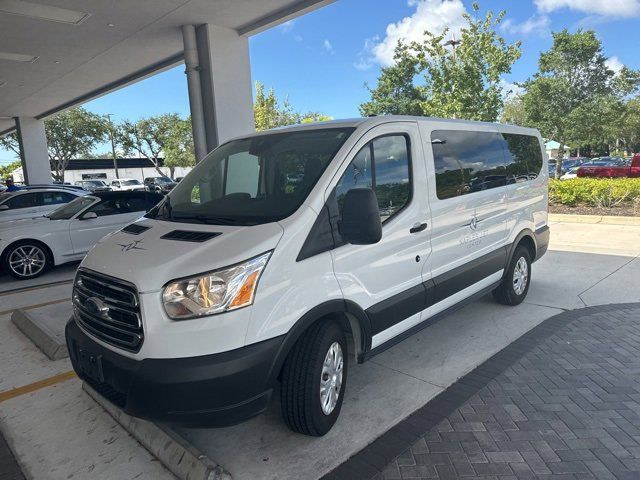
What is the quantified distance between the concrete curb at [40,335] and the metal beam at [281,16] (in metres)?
6.80

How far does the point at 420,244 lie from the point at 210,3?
6.93 meters

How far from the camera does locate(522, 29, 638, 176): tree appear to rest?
63.1 feet

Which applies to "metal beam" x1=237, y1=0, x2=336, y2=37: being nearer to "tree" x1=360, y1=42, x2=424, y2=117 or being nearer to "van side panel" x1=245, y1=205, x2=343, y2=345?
"van side panel" x1=245, y1=205, x2=343, y2=345

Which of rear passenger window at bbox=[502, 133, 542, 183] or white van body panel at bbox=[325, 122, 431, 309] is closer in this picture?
white van body panel at bbox=[325, 122, 431, 309]

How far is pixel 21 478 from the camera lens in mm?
2670

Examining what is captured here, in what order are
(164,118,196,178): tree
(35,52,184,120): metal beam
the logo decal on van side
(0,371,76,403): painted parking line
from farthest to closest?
(164,118,196,178): tree < (35,52,184,120): metal beam < the logo decal on van side < (0,371,76,403): painted parking line

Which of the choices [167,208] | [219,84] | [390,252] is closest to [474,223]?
[390,252]

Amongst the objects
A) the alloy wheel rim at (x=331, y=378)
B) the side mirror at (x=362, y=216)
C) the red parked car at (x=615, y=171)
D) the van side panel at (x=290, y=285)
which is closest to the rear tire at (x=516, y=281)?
the alloy wheel rim at (x=331, y=378)

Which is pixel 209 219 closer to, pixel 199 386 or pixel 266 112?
pixel 199 386

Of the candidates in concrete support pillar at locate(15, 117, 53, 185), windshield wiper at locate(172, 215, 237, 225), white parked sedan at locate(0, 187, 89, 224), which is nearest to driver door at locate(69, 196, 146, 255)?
white parked sedan at locate(0, 187, 89, 224)

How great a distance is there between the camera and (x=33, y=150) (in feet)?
69.9

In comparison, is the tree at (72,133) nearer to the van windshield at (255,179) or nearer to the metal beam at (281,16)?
the metal beam at (281,16)

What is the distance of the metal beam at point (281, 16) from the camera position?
8.27 m

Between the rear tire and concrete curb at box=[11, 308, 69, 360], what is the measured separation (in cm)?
467
